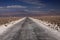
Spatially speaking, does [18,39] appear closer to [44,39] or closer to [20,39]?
[20,39]

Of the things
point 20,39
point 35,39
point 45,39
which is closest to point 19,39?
point 20,39

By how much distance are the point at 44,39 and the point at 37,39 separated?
2.18ft

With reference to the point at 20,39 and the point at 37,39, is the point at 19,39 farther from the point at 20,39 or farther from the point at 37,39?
the point at 37,39

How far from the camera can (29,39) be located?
494 inches

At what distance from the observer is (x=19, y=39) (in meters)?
12.4

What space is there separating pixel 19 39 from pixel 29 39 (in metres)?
0.80

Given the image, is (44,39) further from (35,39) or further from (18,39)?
(18,39)

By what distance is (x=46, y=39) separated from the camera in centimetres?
1267

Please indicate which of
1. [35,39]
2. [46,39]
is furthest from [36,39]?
[46,39]

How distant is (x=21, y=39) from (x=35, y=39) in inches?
43.5

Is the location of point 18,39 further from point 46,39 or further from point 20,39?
point 46,39

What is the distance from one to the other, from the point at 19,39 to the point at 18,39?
8 centimetres

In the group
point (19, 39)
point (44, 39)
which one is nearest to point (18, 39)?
point (19, 39)

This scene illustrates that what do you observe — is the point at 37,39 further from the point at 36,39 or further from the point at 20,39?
the point at 20,39
